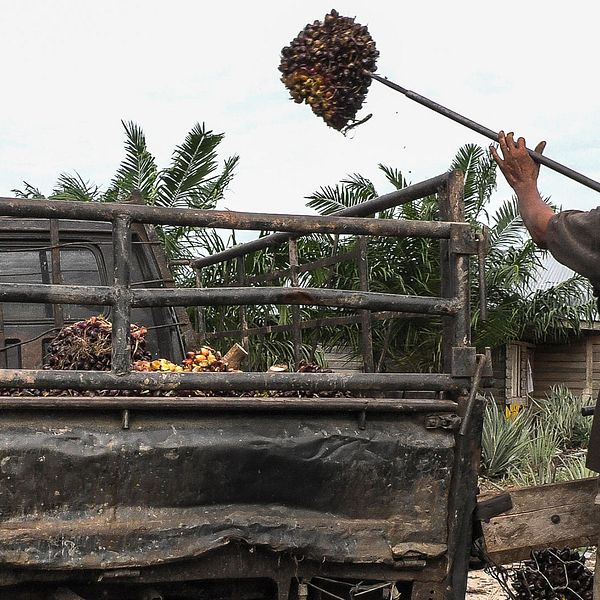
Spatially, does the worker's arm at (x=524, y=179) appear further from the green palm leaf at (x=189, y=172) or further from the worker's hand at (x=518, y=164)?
the green palm leaf at (x=189, y=172)

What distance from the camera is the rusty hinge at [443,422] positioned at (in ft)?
10.4

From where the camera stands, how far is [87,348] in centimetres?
338

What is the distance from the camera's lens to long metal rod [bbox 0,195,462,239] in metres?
2.87

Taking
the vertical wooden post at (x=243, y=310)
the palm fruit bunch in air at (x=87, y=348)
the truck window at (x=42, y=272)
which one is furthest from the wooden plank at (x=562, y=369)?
the palm fruit bunch in air at (x=87, y=348)

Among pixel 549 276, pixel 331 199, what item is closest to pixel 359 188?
pixel 331 199

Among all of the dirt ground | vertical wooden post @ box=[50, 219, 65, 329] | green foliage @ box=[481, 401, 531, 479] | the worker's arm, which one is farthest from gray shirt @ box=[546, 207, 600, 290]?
green foliage @ box=[481, 401, 531, 479]

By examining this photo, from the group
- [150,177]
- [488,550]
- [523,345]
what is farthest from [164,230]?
[523,345]

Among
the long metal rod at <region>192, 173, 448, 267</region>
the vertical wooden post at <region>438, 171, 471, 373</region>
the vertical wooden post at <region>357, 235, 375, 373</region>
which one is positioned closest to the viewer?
the vertical wooden post at <region>438, 171, 471, 373</region>

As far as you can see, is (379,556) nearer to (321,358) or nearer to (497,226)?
(321,358)

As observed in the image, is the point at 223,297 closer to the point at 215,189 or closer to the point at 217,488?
the point at 217,488

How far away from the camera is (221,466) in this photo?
2926 mm

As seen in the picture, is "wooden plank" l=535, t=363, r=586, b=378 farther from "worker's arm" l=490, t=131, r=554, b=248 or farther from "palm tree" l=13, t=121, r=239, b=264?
"worker's arm" l=490, t=131, r=554, b=248

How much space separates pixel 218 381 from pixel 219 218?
521 millimetres

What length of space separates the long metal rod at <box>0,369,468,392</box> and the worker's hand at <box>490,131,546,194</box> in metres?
0.76
